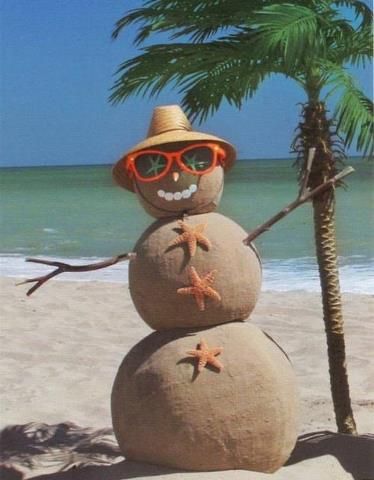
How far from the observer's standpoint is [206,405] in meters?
3.94

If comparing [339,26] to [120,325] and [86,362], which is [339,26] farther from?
[120,325]

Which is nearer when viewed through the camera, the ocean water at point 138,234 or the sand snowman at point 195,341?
the sand snowman at point 195,341

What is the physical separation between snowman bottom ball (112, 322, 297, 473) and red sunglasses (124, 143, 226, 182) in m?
0.80

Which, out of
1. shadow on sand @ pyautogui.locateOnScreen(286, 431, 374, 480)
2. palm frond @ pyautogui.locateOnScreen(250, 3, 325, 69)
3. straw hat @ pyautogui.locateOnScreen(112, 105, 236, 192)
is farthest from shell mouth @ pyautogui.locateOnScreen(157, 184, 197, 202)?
shadow on sand @ pyautogui.locateOnScreen(286, 431, 374, 480)

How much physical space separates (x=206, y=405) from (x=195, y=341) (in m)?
0.32

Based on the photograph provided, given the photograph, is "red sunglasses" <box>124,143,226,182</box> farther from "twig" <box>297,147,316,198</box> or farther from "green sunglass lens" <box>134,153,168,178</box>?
"twig" <box>297,147,316,198</box>

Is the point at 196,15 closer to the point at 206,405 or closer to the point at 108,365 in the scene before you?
the point at 206,405

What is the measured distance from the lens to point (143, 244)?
4.23 metres

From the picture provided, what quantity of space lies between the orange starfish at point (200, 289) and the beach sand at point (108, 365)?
2.75ft

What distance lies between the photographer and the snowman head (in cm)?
418

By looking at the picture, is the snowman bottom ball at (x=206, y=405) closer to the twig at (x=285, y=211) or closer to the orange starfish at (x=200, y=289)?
the orange starfish at (x=200, y=289)

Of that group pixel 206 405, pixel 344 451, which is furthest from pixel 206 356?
pixel 344 451

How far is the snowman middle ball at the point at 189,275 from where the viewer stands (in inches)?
160

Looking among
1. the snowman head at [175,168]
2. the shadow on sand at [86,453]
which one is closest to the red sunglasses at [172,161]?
the snowman head at [175,168]
